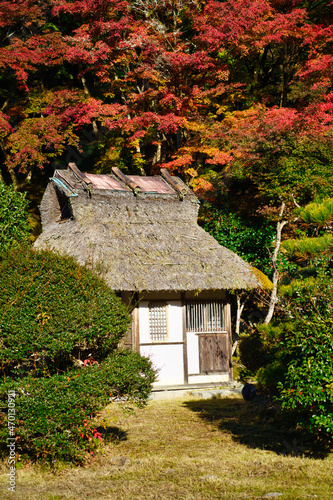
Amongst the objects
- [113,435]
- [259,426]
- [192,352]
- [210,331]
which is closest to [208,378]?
[192,352]

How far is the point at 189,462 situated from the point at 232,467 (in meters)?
0.61

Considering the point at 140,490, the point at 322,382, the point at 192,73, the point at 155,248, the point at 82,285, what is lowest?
the point at 140,490

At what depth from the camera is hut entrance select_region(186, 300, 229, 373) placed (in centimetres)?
1361

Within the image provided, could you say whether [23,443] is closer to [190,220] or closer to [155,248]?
[155,248]

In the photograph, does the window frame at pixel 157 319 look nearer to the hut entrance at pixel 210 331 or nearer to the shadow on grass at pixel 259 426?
the hut entrance at pixel 210 331

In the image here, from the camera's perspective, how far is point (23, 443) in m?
6.56

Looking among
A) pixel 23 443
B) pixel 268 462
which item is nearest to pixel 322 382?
pixel 268 462

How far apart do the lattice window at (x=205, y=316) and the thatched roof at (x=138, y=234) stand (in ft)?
3.61

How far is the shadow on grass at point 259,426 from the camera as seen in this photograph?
7.35 metres

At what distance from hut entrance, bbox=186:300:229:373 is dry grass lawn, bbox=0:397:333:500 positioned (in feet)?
13.6

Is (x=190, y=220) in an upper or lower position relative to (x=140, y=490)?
upper

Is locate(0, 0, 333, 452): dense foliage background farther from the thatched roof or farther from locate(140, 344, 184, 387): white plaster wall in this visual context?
locate(140, 344, 184, 387): white plaster wall

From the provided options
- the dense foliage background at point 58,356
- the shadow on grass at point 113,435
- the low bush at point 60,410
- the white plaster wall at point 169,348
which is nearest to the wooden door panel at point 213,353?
the white plaster wall at point 169,348

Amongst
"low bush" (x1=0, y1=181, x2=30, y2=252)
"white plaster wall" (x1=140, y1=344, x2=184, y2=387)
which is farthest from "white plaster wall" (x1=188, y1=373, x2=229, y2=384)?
"low bush" (x1=0, y1=181, x2=30, y2=252)
